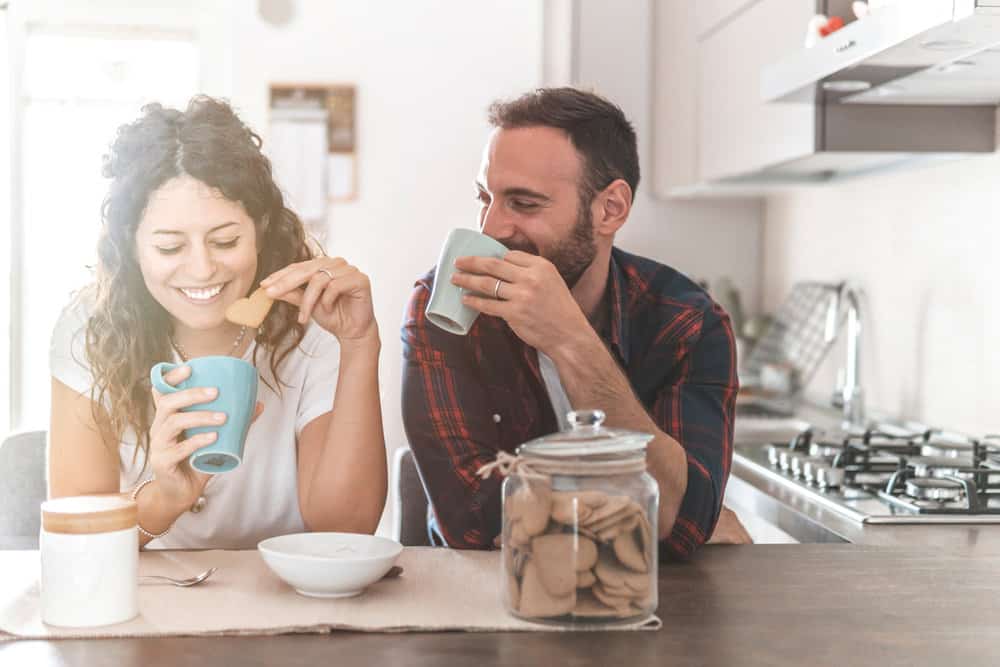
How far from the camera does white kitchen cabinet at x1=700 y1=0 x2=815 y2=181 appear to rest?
239cm

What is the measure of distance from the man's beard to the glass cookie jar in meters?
0.64

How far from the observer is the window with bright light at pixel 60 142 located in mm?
3670

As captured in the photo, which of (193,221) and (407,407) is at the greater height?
(193,221)

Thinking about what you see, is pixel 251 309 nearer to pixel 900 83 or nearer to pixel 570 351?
pixel 570 351

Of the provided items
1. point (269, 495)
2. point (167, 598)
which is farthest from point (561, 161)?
point (167, 598)

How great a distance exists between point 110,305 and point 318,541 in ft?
1.71

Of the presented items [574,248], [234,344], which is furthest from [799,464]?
[234,344]

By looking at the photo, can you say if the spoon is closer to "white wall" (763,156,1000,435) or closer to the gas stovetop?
the gas stovetop

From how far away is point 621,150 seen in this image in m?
1.71

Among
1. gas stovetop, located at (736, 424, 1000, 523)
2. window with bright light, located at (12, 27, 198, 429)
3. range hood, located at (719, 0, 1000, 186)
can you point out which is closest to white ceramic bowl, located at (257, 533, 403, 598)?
gas stovetop, located at (736, 424, 1000, 523)

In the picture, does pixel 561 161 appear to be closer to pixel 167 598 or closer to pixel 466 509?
pixel 466 509

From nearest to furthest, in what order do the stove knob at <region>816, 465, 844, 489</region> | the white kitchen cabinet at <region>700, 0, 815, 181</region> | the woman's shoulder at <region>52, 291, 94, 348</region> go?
the woman's shoulder at <region>52, 291, 94, 348</region> < the stove knob at <region>816, 465, 844, 489</region> < the white kitchen cabinet at <region>700, 0, 815, 181</region>

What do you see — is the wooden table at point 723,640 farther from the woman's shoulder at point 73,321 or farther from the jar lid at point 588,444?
the woman's shoulder at point 73,321

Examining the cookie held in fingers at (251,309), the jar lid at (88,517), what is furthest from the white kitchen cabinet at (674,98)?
the jar lid at (88,517)
